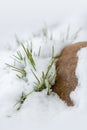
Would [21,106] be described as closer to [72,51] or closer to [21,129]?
[21,129]

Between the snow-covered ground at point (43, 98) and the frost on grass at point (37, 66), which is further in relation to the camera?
the frost on grass at point (37, 66)

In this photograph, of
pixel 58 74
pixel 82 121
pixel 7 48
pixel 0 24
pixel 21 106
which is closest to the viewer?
pixel 82 121

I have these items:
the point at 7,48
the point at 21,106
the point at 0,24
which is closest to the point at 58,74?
the point at 21,106

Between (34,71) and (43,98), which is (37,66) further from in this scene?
(43,98)

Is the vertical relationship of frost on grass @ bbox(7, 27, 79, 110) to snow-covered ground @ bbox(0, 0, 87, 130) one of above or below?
above

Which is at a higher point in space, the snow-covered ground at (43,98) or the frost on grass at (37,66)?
the frost on grass at (37,66)

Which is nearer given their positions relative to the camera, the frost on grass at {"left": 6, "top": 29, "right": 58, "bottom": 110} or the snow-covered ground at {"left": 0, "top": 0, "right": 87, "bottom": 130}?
the snow-covered ground at {"left": 0, "top": 0, "right": 87, "bottom": 130}

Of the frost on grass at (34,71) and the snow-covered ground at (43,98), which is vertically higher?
the frost on grass at (34,71)

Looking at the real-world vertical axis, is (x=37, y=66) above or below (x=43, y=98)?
above

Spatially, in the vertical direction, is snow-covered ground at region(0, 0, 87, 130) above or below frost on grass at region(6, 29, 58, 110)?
below

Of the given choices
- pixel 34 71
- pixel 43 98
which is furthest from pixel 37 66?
pixel 43 98

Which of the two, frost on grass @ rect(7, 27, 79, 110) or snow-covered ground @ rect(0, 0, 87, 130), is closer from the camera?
snow-covered ground @ rect(0, 0, 87, 130)
